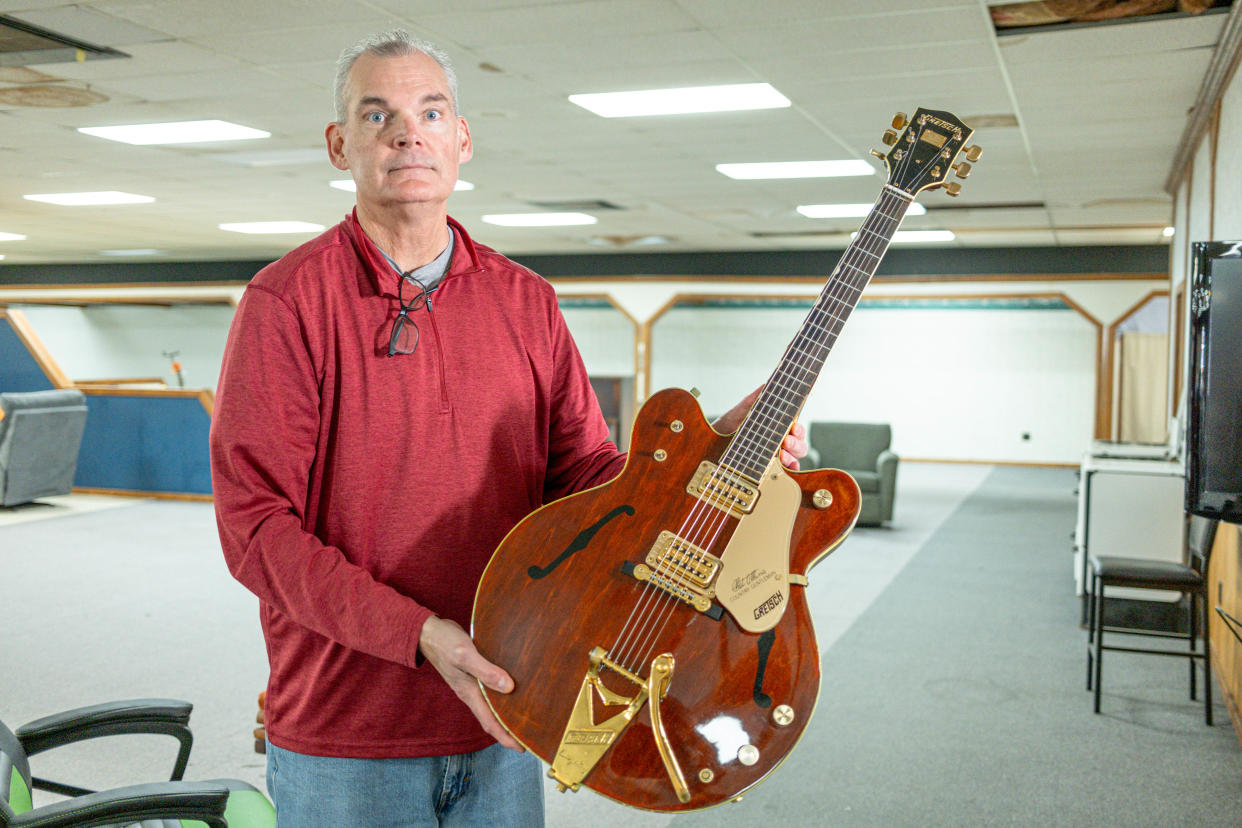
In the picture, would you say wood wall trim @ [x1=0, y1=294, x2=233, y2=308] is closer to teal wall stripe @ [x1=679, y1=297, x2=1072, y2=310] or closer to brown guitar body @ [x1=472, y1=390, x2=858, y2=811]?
teal wall stripe @ [x1=679, y1=297, x2=1072, y2=310]

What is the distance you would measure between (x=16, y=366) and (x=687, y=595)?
1030cm

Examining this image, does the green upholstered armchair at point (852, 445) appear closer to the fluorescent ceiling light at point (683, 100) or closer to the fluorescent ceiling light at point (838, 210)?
the fluorescent ceiling light at point (838, 210)

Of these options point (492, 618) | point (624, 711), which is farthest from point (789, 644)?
point (492, 618)

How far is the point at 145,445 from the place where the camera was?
31.5 feet

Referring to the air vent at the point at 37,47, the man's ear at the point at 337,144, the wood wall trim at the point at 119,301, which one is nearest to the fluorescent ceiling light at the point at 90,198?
the air vent at the point at 37,47

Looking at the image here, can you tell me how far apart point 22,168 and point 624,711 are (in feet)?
27.9

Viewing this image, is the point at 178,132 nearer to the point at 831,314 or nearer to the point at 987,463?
the point at 831,314

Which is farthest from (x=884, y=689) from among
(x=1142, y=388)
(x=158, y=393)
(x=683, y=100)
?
(x=1142, y=388)

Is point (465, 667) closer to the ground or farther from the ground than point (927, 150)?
closer to the ground

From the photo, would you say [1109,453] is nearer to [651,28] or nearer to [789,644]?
[651,28]

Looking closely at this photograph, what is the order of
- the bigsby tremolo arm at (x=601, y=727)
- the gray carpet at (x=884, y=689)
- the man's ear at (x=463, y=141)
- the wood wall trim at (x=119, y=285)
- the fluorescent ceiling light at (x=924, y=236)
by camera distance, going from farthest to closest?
the wood wall trim at (x=119, y=285)
the fluorescent ceiling light at (x=924, y=236)
the gray carpet at (x=884, y=689)
the man's ear at (x=463, y=141)
the bigsby tremolo arm at (x=601, y=727)

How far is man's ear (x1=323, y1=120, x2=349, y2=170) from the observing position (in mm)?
1266

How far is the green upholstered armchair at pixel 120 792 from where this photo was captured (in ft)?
5.35

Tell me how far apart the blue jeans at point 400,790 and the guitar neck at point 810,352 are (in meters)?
0.52
